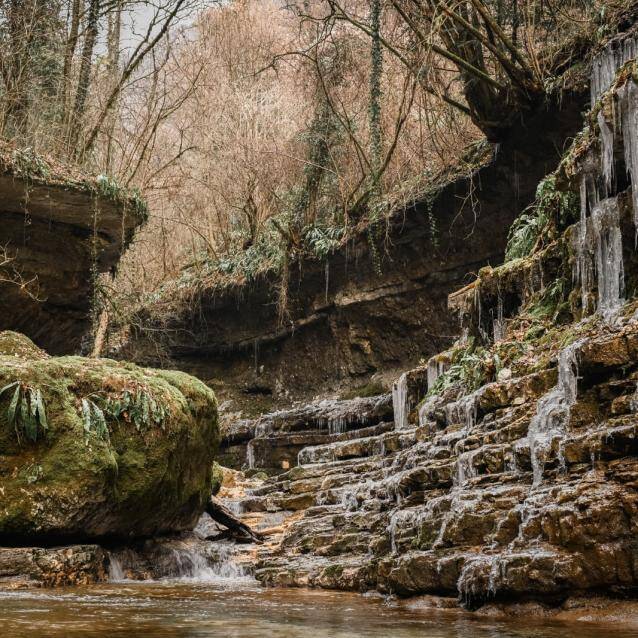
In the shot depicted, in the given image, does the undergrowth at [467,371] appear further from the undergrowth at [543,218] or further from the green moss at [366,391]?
the green moss at [366,391]

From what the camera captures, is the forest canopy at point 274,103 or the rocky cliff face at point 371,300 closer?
the forest canopy at point 274,103

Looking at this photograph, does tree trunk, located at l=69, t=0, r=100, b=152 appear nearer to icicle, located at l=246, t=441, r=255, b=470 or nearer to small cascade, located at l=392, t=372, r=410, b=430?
icicle, located at l=246, t=441, r=255, b=470

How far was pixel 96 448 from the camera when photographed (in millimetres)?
7902

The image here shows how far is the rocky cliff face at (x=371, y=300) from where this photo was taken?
16.9 meters

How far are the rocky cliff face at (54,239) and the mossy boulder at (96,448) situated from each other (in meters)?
5.20

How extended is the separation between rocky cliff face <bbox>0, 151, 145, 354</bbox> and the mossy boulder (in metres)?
5.20

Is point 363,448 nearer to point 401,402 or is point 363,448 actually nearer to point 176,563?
point 401,402

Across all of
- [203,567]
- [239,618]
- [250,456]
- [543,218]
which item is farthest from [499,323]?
[239,618]

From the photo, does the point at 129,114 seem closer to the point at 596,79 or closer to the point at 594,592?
the point at 596,79

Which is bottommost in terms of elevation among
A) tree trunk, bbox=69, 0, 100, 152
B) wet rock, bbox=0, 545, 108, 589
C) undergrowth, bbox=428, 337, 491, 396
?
wet rock, bbox=0, 545, 108, 589

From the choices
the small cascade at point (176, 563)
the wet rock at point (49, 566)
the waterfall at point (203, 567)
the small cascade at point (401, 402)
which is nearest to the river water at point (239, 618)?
the wet rock at point (49, 566)

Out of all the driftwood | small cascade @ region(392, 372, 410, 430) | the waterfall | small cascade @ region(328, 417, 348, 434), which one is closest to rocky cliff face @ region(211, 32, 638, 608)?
the driftwood

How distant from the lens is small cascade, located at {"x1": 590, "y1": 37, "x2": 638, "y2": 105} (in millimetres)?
12320

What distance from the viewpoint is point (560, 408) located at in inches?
275
